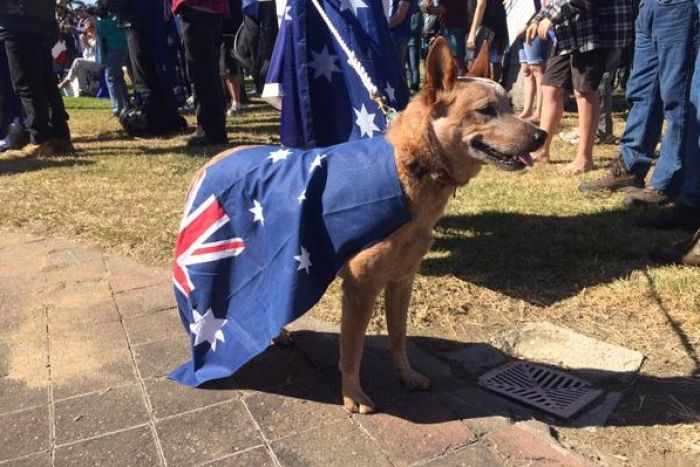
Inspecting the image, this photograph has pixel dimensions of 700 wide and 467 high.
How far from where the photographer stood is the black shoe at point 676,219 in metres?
4.64

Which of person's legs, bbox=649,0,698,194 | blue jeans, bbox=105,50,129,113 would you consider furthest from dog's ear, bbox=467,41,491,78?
blue jeans, bbox=105,50,129,113

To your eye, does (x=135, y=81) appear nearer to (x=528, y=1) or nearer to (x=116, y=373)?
(x=528, y=1)

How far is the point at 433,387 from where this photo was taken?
9.25 feet

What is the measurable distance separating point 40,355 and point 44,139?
5820 millimetres

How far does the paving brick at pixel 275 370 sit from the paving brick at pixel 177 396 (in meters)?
0.13

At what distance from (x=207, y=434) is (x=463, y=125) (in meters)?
1.60

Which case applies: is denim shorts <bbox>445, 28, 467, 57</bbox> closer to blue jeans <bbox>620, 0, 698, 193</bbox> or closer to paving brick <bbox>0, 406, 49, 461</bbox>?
blue jeans <bbox>620, 0, 698, 193</bbox>

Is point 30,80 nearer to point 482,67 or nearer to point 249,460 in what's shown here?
point 482,67

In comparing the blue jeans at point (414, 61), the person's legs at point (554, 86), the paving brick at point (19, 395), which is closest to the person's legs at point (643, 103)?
the person's legs at point (554, 86)

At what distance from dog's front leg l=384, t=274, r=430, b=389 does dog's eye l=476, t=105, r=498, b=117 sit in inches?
32.7

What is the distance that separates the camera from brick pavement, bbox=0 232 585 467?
2.32m

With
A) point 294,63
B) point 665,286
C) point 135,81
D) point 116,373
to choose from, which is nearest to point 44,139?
point 135,81

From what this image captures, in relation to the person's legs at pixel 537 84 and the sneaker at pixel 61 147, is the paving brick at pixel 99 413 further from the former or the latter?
the person's legs at pixel 537 84

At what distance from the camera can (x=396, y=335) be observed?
2828mm
